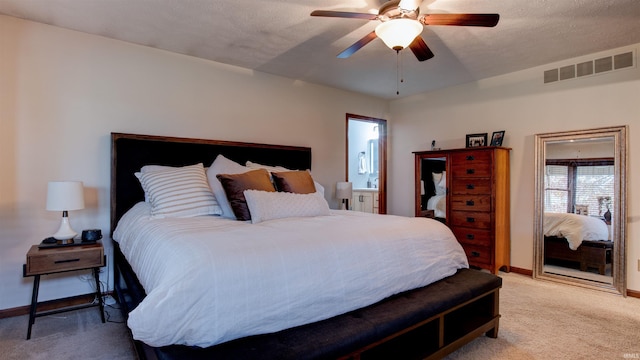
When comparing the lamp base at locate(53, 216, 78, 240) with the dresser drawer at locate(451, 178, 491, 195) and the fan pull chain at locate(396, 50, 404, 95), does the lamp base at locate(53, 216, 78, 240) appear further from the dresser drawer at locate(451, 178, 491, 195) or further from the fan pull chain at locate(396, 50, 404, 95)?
the dresser drawer at locate(451, 178, 491, 195)

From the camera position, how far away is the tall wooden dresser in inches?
146

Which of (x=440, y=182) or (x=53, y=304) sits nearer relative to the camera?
(x=53, y=304)

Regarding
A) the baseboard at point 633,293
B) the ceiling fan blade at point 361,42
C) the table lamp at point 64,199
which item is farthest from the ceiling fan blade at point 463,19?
the baseboard at point 633,293

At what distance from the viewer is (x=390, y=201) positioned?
5.25 m

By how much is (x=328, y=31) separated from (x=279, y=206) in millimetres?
1558

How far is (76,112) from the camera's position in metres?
2.86

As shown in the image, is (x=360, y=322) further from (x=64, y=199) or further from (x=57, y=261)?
(x=64, y=199)

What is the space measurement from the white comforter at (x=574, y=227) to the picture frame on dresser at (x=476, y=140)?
3.58 feet

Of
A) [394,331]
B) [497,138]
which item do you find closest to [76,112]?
[394,331]

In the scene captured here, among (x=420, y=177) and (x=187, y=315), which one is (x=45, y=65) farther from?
(x=420, y=177)

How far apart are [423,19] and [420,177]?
265 centimetres

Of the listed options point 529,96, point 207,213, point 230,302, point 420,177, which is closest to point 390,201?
point 420,177

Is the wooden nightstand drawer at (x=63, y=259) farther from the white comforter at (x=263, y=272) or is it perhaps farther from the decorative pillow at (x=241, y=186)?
the decorative pillow at (x=241, y=186)

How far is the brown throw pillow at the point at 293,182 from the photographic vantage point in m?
2.98
